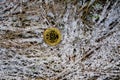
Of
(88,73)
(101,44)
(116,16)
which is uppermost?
(116,16)

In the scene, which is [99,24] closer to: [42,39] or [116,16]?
[116,16]

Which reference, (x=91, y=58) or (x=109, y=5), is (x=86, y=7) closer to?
(x=109, y=5)

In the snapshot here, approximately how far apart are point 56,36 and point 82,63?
25cm

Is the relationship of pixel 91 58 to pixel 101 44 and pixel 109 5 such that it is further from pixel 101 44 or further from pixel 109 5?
pixel 109 5

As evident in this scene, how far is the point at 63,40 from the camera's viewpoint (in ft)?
6.78

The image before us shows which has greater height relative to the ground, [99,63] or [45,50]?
[45,50]

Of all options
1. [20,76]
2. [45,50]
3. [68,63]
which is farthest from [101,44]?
[20,76]

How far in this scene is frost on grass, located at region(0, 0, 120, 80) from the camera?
6.61ft

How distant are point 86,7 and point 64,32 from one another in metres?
0.22

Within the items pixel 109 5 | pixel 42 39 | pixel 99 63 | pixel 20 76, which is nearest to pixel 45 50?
pixel 42 39

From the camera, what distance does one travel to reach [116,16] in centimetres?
201

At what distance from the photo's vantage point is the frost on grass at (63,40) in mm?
2014

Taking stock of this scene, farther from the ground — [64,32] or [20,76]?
[64,32]

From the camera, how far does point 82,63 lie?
6.66 ft
